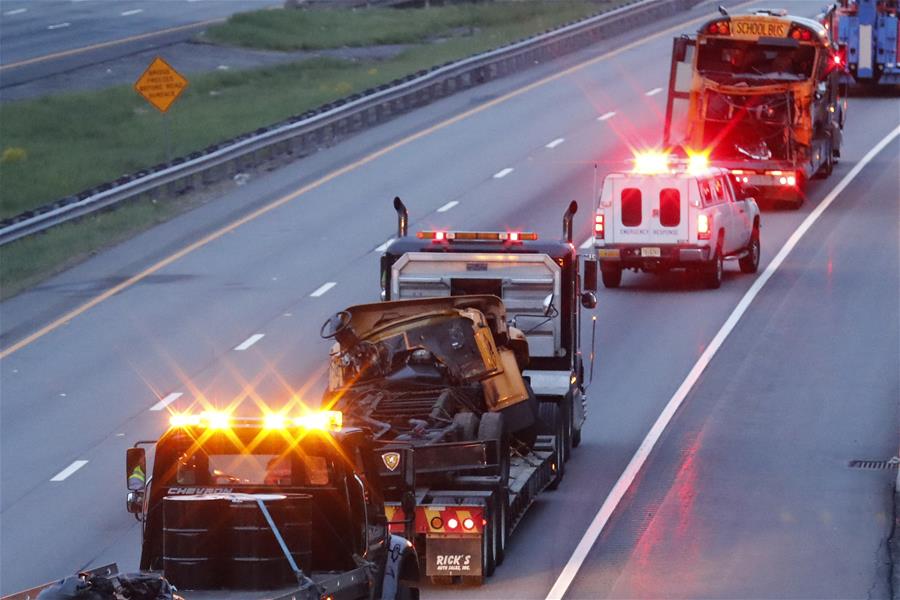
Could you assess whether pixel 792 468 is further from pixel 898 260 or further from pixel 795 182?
pixel 795 182

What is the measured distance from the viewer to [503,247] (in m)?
22.2

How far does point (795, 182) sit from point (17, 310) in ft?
50.7

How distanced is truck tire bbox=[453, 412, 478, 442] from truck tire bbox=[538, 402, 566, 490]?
7.60ft

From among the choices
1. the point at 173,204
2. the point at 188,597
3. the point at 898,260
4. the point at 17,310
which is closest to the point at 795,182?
the point at 898,260

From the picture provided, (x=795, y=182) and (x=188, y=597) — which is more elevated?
(x=188, y=597)

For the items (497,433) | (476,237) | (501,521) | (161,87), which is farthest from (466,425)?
(161,87)

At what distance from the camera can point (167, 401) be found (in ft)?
83.5

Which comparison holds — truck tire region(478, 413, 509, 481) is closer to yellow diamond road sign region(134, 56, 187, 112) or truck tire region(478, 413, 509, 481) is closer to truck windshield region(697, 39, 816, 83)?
truck windshield region(697, 39, 816, 83)

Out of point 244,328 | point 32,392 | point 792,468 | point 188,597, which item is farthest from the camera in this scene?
point 244,328

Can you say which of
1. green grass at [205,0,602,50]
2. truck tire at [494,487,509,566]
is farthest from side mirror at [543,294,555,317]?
green grass at [205,0,602,50]

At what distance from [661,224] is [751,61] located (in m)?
8.51

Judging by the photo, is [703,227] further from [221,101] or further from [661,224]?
[221,101]

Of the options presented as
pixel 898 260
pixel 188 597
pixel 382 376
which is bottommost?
pixel 898 260

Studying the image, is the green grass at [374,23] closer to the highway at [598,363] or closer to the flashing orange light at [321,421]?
the highway at [598,363]
